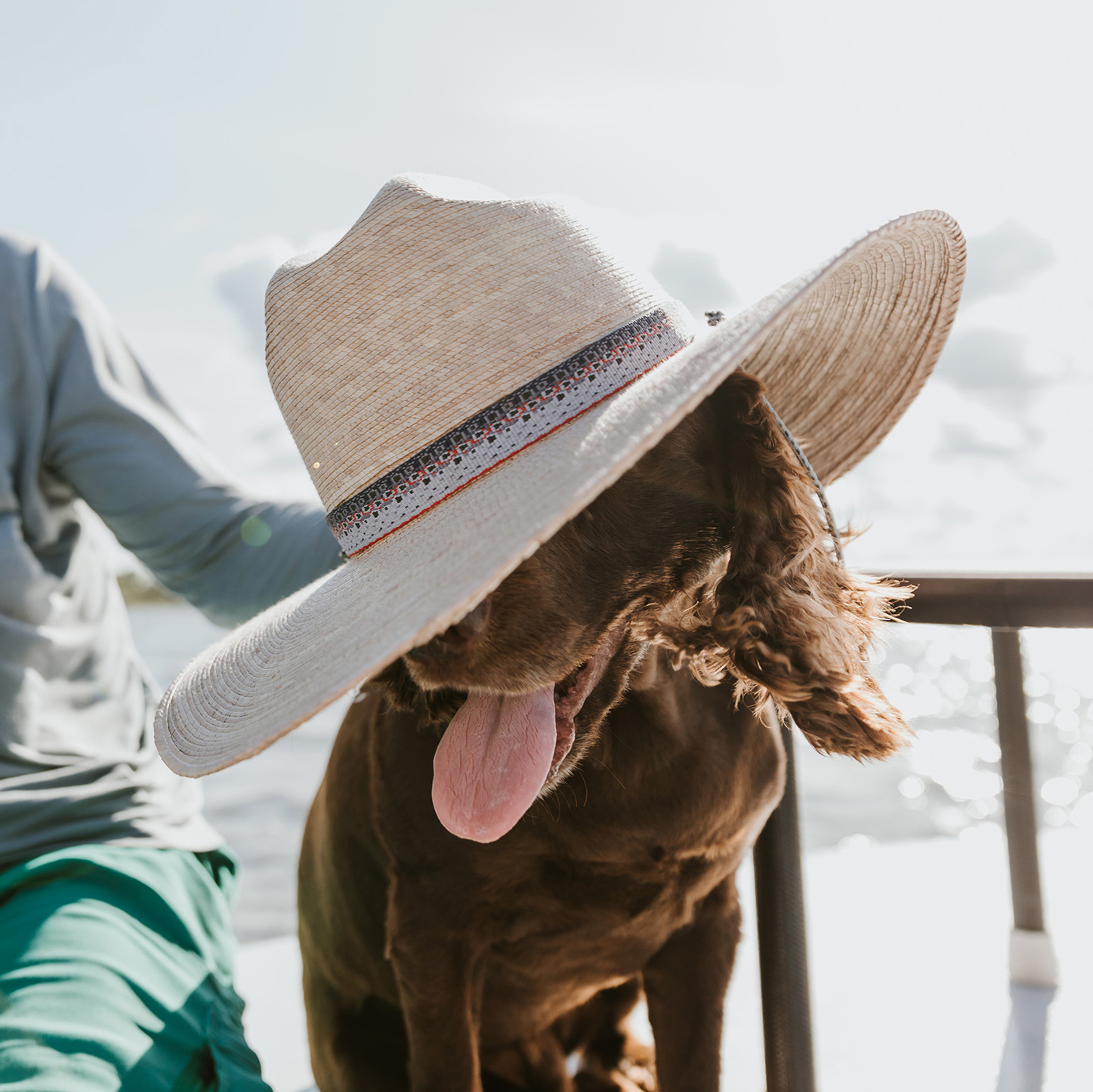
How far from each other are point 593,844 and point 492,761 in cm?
28

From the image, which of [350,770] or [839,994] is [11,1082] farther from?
[839,994]

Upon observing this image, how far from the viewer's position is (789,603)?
1.03m

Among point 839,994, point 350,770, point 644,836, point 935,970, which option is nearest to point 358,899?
point 350,770

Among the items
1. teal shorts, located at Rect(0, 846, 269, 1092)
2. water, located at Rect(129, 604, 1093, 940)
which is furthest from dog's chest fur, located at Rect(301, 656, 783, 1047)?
water, located at Rect(129, 604, 1093, 940)

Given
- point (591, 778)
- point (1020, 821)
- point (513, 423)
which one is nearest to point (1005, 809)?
point (1020, 821)

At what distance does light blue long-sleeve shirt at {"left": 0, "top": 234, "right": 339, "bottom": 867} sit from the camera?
136 cm

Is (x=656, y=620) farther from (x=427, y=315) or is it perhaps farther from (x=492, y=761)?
(x=427, y=315)

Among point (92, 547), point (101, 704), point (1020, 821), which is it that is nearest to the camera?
point (101, 704)

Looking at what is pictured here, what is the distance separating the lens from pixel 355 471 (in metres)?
0.93

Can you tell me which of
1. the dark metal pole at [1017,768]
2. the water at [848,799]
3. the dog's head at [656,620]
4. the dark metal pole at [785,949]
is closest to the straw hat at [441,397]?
the dog's head at [656,620]

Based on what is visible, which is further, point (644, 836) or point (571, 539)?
point (644, 836)

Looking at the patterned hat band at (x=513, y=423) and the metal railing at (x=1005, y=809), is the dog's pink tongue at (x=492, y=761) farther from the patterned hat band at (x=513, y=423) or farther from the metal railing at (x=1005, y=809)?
the metal railing at (x=1005, y=809)

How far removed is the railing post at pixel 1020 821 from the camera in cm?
191

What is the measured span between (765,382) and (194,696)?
2.73 ft
